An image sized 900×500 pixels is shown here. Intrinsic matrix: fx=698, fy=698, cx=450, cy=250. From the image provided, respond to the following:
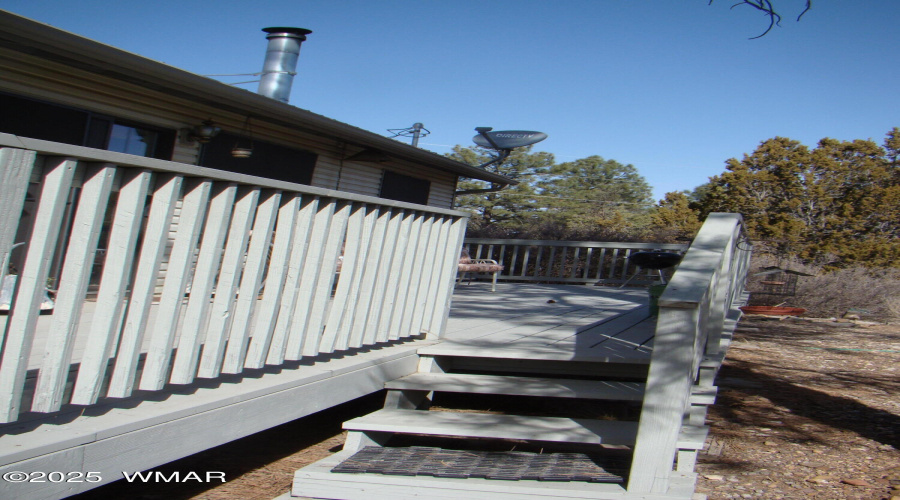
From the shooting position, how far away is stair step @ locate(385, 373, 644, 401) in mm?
3182

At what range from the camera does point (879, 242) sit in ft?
52.6

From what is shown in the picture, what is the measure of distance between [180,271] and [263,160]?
20.5ft

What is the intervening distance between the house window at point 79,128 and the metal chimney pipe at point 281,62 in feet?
13.6

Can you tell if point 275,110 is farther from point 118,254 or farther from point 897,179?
point 897,179

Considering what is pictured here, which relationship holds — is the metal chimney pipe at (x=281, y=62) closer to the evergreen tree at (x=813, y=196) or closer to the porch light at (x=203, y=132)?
the porch light at (x=203, y=132)

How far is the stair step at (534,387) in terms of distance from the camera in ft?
10.4

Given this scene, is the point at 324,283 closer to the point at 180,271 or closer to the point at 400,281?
the point at 400,281

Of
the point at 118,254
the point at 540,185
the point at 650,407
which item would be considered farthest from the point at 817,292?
the point at 540,185

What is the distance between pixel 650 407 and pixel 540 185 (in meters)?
41.6

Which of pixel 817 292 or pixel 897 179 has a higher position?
pixel 897 179

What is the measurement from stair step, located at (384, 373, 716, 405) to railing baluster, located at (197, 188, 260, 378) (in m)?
1.15

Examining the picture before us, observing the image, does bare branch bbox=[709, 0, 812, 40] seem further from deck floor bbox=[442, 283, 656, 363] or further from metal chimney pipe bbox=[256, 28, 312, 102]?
metal chimney pipe bbox=[256, 28, 312, 102]

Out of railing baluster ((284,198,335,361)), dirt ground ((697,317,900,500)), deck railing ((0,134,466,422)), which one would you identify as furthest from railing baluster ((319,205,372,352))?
dirt ground ((697,317,900,500))

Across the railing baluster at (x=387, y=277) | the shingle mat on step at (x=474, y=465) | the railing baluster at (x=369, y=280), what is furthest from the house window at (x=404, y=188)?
the shingle mat on step at (x=474, y=465)
